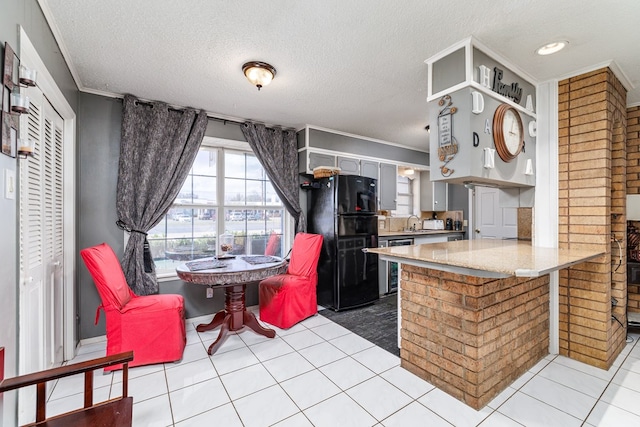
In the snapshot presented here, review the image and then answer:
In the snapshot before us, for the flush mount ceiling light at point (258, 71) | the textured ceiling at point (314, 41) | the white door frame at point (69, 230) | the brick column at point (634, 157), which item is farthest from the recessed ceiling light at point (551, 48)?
the white door frame at point (69, 230)

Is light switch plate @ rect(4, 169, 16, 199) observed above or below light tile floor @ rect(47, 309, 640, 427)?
above

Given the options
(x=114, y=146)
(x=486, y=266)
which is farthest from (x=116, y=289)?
(x=486, y=266)

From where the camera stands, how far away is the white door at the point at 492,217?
4711 millimetres

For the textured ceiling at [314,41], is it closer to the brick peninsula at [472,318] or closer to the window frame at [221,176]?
the window frame at [221,176]

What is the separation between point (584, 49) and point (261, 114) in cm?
297

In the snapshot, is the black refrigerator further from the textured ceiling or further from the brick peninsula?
the brick peninsula

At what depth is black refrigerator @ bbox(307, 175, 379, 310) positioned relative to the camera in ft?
11.9

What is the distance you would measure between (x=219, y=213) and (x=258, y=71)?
1.85 m

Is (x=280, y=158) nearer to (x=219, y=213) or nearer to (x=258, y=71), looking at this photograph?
(x=219, y=213)

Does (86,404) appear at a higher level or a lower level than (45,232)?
lower

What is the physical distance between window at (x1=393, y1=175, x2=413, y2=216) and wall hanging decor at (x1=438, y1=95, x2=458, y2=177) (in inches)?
123

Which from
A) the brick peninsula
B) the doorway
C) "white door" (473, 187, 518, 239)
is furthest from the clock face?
the doorway

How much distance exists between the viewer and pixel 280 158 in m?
3.82

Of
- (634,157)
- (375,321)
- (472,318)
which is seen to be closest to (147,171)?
(375,321)
